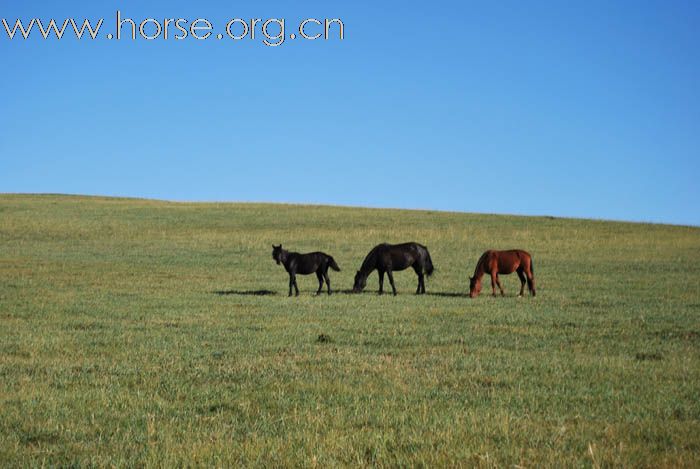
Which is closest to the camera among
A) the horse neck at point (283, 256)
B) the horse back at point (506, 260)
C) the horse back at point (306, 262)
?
the horse back at point (506, 260)

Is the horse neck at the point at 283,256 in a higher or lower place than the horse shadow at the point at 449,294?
higher

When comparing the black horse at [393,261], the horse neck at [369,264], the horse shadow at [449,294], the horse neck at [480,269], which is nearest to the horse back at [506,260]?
the horse neck at [480,269]

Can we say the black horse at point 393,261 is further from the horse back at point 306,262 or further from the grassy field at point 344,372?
the horse back at point 306,262

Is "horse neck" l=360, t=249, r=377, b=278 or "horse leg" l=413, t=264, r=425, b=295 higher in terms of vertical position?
"horse neck" l=360, t=249, r=377, b=278

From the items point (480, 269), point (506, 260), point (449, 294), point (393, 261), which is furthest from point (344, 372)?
point (393, 261)

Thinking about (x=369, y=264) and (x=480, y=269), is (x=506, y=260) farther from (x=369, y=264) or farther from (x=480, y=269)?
(x=369, y=264)

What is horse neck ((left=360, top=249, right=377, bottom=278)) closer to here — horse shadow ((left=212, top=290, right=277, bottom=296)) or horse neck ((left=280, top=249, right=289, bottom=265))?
horse neck ((left=280, top=249, right=289, bottom=265))

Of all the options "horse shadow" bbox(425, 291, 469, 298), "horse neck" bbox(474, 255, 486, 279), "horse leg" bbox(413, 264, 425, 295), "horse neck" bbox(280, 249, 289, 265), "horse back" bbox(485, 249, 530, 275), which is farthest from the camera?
"horse leg" bbox(413, 264, 425, 295)

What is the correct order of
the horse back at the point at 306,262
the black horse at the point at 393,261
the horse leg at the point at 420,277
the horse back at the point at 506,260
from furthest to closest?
the black horse at the point at 393,261, the horse leg at the point at 420,277, the horse back at the point at 306,262, the horse back at the point at 506,260

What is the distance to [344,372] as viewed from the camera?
11.2 meters

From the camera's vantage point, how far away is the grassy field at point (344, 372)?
759cm

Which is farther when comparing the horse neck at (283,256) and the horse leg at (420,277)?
the horse leg at (420,277)

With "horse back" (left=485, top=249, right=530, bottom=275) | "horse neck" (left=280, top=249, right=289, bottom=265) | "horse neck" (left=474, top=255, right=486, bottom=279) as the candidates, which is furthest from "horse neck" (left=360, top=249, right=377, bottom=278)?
"horse back" (left=485, top=249, right=530, bottom=275)

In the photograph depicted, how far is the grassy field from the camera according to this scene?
24.9ft
